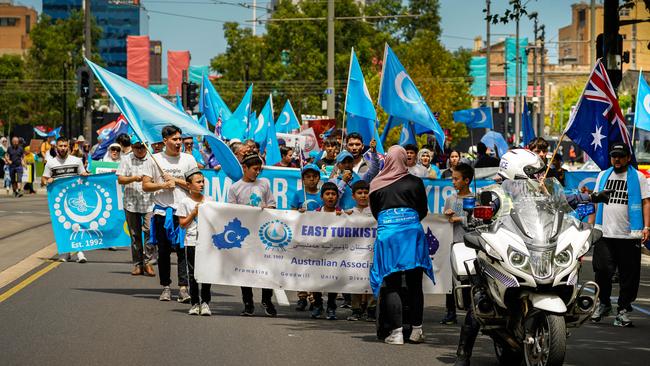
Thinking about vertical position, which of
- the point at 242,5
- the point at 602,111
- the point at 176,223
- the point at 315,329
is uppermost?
the point at 242,5

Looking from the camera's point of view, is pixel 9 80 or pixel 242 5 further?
pixel 9 80

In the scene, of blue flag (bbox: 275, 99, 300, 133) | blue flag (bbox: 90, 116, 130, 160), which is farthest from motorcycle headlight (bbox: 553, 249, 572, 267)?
blue flag (bbox: 275, 99, 300, 133)

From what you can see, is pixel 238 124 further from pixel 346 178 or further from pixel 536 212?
Answer: pixel 536 212

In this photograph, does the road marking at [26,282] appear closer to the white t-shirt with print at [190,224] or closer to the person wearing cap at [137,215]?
the person wearing cap at [137,215]

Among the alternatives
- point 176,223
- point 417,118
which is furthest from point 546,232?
point 417,118

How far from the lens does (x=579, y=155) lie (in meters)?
96.6

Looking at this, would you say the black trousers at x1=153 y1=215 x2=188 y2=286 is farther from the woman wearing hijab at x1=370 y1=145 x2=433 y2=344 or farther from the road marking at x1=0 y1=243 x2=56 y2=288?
the woman wearing hijab at x1=370 y1=145 x2=433 y2=344

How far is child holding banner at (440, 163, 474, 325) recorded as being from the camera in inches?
471

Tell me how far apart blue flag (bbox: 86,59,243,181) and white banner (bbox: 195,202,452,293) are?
948 millimetres

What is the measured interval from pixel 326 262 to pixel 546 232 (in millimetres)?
4358

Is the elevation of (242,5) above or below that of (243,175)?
above

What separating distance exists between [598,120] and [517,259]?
13.8 ft

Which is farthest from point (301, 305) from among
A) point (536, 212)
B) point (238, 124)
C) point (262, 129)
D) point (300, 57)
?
point (300, 57)

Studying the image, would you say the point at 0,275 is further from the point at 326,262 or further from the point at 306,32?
the point at 306,32
